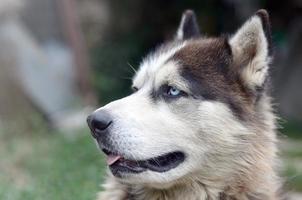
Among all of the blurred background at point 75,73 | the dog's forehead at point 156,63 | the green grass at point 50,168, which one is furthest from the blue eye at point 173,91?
the green grass at point 50,168

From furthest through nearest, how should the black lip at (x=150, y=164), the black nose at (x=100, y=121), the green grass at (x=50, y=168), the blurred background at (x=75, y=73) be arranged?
the blurred background at (x=75, y=73) → the green grass at (x=50, y=168) → the black lip at (x=150, y=164) → the black nose at (x=100, y=121)

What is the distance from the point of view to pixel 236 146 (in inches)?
181

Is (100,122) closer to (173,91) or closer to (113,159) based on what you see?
(113,159)

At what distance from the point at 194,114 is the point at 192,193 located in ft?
1.57

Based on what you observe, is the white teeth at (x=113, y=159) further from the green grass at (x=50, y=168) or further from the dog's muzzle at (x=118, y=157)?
the green grass at (x=50, y=168)

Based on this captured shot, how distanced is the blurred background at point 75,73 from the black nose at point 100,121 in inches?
55.8

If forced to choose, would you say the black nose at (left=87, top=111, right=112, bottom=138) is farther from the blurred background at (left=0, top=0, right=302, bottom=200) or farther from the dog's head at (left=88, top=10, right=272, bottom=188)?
the blurred background at (left=0, top=0, right=302, bottom=200)

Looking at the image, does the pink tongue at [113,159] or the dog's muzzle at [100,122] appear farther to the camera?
the pink tongue at [113,159]

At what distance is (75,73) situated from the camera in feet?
36.0

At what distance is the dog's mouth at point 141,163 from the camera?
4.50m

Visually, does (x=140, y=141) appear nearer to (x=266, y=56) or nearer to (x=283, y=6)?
(x=266, y=56)

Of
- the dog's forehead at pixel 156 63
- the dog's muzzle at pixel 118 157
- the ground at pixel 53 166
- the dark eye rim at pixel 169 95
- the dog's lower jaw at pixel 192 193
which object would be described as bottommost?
the dog's lower jaw at pixel 192 193

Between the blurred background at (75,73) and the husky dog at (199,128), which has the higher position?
the blurred background at (75,73)

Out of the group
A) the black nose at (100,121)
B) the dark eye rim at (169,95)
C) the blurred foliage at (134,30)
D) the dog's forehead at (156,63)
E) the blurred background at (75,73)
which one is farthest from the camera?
the blurred foliage at (134,30)
